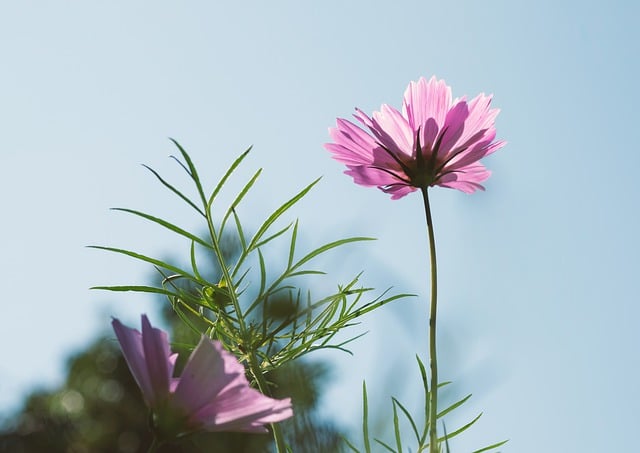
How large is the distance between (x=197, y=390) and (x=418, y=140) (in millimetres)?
252

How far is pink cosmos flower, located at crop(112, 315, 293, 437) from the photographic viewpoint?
0.26 meters

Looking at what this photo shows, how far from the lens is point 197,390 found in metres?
0.28

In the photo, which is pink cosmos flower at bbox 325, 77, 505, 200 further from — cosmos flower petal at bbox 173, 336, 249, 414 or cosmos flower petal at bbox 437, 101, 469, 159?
cosmos flower petal at bbox 173, 336, 249, 414

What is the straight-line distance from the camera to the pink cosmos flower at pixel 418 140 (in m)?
0.49

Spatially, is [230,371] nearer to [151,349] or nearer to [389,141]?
[151,349]

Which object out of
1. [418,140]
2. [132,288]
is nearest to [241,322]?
[132,288]

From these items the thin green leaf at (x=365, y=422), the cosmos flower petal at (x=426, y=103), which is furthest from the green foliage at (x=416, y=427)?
the cosmos flower petal at (x=426, y=103)

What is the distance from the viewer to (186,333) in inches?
17.9

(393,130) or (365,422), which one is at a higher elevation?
(393,130)

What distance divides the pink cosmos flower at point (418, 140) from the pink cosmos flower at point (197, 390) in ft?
0.79

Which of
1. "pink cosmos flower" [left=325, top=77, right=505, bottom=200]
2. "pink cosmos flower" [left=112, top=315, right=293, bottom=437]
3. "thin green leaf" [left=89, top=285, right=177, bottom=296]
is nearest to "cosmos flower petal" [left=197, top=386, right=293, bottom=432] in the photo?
"pink cosmos flower" [left=112, top=315, right=293, bottom=437]

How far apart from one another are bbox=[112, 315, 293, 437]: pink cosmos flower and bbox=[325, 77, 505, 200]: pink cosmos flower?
24cm

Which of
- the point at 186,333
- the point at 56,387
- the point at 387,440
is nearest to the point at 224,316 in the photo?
the point at 186,333

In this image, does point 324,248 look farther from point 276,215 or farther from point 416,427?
point 416,427
